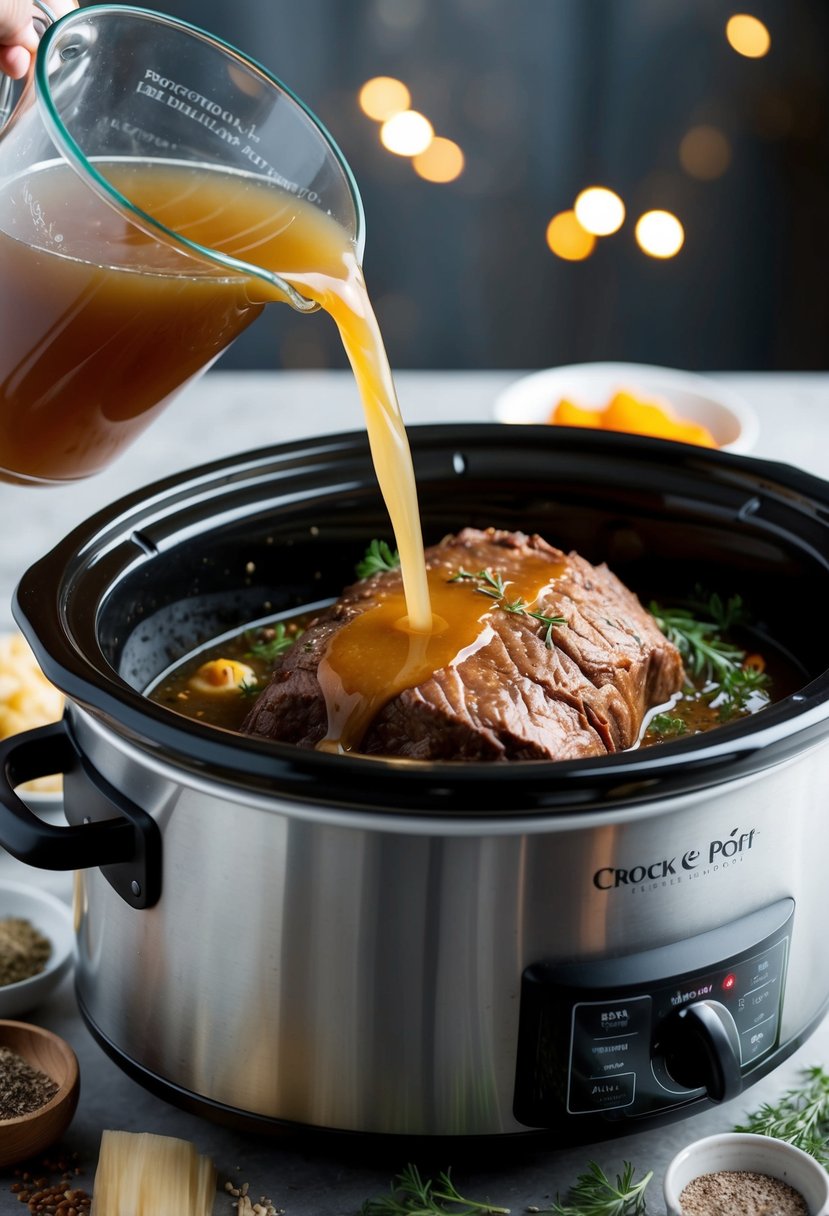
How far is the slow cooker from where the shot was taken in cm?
131

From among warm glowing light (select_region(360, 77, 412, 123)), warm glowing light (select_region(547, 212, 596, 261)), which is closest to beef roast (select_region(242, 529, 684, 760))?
warm glowing light (select_region(360, 77, 412, 123))

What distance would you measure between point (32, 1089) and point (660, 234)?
392 cm

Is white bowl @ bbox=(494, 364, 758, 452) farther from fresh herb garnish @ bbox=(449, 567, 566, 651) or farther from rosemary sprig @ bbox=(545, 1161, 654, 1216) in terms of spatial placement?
rosemary sprig @ bbox=(545, 1161, 654, 1216)

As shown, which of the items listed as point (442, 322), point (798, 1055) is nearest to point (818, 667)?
point (798, 1055)

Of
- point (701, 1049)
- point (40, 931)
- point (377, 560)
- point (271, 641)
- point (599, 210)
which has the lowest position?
point (40, 931)

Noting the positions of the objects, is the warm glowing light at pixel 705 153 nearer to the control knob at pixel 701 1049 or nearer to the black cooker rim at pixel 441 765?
the black cooker rim at pixel 441 765

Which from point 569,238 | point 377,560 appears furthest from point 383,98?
point 377,560

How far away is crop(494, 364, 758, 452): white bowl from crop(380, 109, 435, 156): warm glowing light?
1611 mm

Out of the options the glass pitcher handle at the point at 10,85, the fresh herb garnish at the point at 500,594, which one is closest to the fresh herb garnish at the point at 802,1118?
the fresh herb garnish at the point at 500,594

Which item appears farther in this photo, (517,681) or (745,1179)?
(517,681)

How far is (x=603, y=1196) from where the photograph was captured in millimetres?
1471

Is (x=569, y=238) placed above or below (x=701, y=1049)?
above

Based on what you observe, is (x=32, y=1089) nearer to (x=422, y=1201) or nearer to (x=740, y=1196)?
(x=422, y=1201)

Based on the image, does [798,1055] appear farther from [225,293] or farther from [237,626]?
[225,293]
